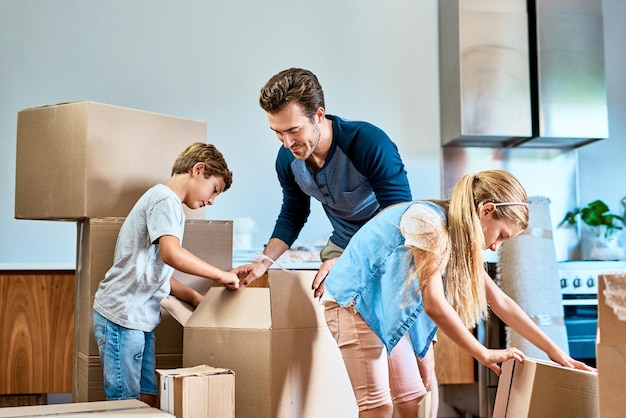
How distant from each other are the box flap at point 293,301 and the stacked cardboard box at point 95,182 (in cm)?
42

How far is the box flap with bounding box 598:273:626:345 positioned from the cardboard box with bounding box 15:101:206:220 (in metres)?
1.35

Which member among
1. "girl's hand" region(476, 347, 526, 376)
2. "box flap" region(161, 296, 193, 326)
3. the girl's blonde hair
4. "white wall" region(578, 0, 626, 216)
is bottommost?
"girl's hand" region(476, 347, 526, 376)

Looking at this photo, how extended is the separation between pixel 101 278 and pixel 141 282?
0.19m

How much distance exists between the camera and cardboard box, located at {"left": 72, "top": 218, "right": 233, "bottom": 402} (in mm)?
1912

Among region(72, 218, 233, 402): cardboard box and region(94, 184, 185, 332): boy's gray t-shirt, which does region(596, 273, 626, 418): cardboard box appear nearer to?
region(94, 184, 185, 332): boy's gray t-shirt

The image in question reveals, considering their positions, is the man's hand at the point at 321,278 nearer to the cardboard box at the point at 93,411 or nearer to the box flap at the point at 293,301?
the box flap at the point at 293,301

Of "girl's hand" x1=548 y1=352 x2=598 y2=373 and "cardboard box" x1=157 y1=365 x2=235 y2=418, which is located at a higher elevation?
"girl's hand" x1=548 y1=352 x2=598 y2=373

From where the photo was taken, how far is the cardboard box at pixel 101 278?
1912mm

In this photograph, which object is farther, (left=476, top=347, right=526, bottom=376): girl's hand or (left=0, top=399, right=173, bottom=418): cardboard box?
(left=0, top=399, right=173, bottom=418): cardboard box

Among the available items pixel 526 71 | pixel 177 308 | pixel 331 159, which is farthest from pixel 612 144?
pixel 177 308

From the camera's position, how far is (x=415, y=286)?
57.4 inches

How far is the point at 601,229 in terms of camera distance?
329 cm

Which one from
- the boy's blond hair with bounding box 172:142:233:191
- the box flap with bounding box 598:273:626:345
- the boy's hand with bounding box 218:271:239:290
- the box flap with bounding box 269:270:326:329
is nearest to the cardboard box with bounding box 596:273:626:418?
the box flap with bounding box 598:273:626:345

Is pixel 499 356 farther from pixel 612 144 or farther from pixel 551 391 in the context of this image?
pixel 612 144
